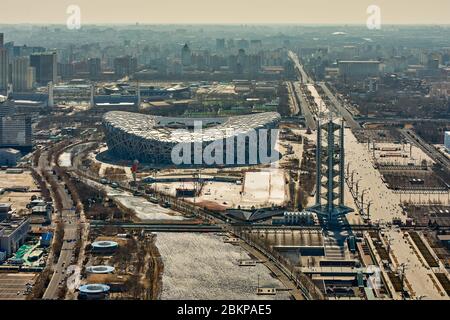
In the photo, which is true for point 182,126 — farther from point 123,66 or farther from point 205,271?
point 123,66

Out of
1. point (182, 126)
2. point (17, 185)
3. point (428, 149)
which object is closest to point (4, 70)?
point (182, 126)

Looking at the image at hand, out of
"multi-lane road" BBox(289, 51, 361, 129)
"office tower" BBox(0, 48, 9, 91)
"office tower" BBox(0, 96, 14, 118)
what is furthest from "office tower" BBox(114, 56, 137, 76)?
"office tower" BBox(0, 96, 14, 118)

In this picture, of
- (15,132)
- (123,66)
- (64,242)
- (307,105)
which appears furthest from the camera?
(123,66)

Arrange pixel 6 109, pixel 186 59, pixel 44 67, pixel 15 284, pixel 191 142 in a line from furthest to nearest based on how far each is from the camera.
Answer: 1. pixel 186 59
2. pixel 44 67
3. pixel 6 109
4. pixel 191 142
5. pixel 15 284

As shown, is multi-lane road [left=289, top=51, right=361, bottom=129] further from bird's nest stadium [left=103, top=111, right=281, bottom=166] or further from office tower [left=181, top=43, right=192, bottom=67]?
office tower [left=181, top=43, right=192, bottom=67]
